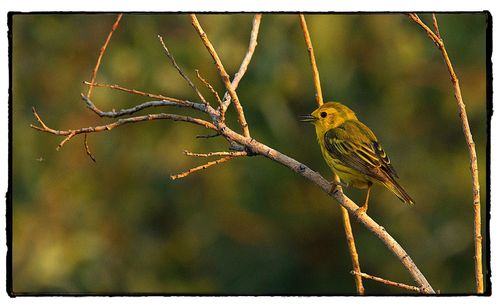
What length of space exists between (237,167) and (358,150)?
1488 mm

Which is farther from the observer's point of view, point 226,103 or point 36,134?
point 36,134

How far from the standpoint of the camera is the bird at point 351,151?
2352mm

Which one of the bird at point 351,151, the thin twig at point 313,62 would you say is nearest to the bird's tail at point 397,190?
the bird at point 351,151

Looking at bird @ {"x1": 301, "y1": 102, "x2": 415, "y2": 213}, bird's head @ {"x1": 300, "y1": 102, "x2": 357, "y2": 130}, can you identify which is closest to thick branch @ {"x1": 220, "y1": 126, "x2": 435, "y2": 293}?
bird @ {"x1": 301, "y1": 102, "x2": 415, "y2": 213}

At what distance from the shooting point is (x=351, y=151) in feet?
7.87

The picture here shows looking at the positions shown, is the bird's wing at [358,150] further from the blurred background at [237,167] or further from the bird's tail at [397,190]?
the blurred background at [237,167]

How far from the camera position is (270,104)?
358 centimetres

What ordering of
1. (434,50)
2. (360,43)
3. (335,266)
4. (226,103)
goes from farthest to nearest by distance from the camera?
(360,43) < (434,50) < (335,266) < (226,103)

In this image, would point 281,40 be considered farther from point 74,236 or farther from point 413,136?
point 74,236

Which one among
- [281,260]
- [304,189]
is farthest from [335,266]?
[304,189]

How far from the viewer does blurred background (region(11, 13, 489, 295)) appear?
3.06 m

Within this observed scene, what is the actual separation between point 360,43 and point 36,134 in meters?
1.21

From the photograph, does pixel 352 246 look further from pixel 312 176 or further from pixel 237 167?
pixel 237 167

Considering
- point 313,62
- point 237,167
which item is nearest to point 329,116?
point 313,62
